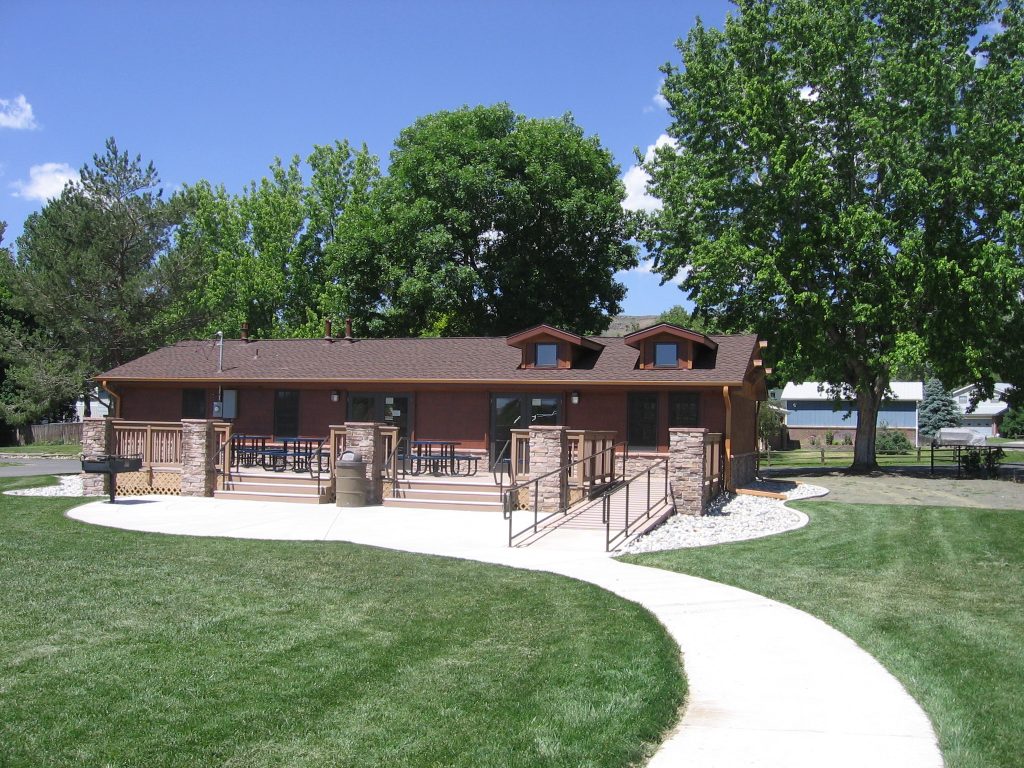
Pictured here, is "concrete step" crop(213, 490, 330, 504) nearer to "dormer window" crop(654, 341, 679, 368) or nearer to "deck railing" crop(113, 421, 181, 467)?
"deck railing" crop(113, 421, 181, 467)

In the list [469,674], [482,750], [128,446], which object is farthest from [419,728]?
[128,446]

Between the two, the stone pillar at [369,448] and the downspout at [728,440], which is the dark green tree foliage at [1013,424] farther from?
the stone pillar at [369,448]

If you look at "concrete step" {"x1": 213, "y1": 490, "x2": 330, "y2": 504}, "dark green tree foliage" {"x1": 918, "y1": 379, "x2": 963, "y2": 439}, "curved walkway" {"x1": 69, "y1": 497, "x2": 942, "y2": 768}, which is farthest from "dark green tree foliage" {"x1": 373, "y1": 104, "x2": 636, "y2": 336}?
"dark green tree foliage" {"x1": 918, "y1": 379, "x2": 963, "y2": 439}

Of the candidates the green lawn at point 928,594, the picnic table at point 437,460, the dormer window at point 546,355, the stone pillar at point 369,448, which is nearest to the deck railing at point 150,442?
the stone pillar at point 369,448

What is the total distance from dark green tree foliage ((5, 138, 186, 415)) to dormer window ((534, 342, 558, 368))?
63.1 feet

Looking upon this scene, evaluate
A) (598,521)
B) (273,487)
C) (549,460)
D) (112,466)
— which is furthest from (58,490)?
(598,521)

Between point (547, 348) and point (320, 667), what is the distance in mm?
Answer: 17258

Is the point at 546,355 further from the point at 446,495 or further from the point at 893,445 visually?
the point at 893,445

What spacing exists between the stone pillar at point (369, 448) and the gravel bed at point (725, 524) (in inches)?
235

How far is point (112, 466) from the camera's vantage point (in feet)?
58.5

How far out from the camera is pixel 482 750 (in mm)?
4906

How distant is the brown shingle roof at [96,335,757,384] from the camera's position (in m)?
22.0

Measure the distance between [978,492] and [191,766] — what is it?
71.7ft

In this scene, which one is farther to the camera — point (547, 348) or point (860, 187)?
point (860, 187)
